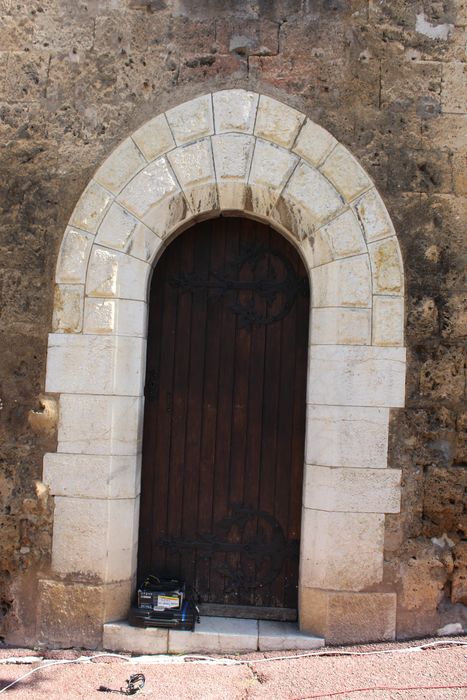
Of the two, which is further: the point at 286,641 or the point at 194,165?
the point at 194,165

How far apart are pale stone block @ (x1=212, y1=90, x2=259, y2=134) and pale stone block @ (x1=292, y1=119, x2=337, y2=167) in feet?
1.03

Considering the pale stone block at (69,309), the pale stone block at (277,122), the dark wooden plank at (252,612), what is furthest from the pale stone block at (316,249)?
the dark wooden plank at (252,612)

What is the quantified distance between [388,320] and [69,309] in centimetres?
185

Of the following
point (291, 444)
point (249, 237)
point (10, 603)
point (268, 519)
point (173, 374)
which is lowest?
point (10, 603)

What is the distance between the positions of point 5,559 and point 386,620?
2.23 m

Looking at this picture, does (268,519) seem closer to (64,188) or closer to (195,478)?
(195,478)

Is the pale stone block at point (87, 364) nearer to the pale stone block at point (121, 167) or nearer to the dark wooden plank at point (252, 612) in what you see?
the pale stone block at point (121, 167)

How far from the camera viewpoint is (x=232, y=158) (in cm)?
390

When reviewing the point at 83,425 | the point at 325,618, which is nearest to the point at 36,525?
the point at 83,425

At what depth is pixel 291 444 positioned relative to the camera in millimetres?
4102

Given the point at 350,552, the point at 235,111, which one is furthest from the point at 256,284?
the point at 350,552

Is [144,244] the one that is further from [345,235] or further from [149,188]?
[345,235]

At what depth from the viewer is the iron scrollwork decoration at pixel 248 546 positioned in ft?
13.4

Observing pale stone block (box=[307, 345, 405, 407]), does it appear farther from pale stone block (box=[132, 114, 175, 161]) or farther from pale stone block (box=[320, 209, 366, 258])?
pale stone block (box=[132, 114, 175, 161])
